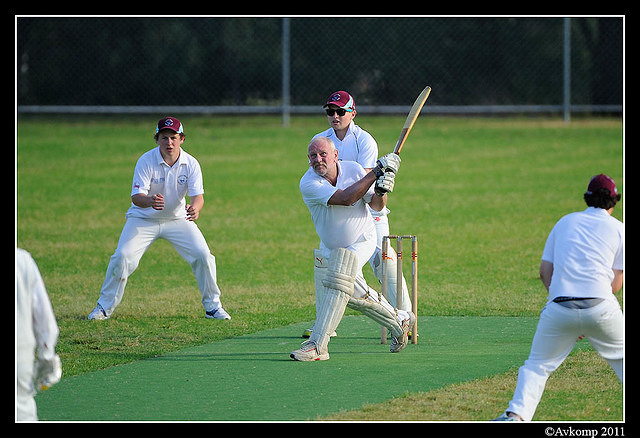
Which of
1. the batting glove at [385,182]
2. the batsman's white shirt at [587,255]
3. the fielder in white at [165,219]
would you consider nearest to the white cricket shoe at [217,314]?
the fielder in white at [165,219]

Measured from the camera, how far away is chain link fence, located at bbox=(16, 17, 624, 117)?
25250 mm

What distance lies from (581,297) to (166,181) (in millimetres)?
5162

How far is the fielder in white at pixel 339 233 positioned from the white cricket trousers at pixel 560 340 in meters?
2.03

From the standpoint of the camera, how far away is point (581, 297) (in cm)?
571

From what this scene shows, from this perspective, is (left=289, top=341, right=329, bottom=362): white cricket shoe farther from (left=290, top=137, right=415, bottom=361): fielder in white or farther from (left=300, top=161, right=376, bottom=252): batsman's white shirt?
(left=300, top=161, right=376, bottom=252): batsman's white shirt

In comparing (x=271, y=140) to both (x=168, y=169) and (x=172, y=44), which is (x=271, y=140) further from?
(x=168, y=169)

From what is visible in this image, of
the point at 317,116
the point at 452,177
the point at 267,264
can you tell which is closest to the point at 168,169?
the point at 267,264

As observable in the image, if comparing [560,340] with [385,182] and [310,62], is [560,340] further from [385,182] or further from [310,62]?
[310,62]

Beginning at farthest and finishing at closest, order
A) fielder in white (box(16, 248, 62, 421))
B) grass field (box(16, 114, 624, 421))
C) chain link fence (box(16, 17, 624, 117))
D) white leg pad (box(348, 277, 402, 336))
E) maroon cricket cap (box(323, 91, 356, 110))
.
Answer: chain link fence (box(16, 17, 624, 117)), maroon cricket cap (box(323, 91, 356, 110)), grass field (box(16, 114, 624, 421)), white leg pad (box(348, 277, 402, 336)), fielder in white (box(16, 248, 62, 421))

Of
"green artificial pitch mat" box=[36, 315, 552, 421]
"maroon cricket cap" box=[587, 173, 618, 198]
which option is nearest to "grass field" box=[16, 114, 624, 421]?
"green artificial pitch mat" box=[36, 315, 552, 421]

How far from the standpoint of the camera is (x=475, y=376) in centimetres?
729

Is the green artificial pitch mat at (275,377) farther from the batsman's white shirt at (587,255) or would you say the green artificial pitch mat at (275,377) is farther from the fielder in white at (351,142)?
the batsman's white shirt at (587,255)

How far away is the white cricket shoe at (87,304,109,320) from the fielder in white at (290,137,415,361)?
2791mm

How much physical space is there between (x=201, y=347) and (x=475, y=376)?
7.98 ft
